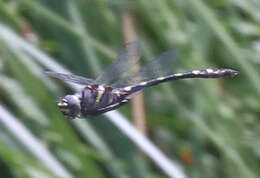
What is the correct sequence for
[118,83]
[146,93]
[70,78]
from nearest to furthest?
[70,78]
[118,83]
[146,93]

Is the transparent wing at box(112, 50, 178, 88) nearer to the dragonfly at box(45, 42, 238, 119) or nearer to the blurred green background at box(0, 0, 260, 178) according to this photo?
the dragonfly at box(45, 42, 238, 119)

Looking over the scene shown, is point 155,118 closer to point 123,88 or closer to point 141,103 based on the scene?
point 141,103

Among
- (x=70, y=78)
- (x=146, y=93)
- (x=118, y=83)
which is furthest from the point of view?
(x=146, y=93)

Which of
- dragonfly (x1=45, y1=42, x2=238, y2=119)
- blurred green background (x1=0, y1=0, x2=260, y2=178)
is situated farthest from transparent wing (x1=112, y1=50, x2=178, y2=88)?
blurred green background (x1=0, y1=0, x2=260, y2=178)

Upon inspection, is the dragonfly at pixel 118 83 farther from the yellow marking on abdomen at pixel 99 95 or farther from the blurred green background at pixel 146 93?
the blurred green background at pixel 146 93

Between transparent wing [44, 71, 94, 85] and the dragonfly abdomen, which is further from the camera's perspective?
the dragonfly abdomen

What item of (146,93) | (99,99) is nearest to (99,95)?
(99,99)

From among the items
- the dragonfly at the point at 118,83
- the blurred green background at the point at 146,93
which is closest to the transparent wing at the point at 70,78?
the dragonfly at the point at 118,83

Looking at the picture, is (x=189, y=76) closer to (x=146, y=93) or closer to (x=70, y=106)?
(x=70, y=106)
